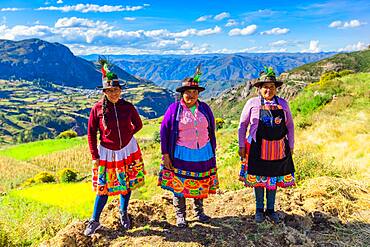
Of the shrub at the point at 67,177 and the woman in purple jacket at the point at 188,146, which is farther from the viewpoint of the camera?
the shrub at the point at 67,177

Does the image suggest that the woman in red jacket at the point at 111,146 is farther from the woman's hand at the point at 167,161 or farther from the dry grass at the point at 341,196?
the dry grass at the point at 341,196

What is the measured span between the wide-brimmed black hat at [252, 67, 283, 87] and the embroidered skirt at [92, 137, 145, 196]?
1.66 metres

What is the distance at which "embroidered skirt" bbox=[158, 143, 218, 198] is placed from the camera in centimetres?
402

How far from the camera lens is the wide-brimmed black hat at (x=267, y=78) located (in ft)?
12.9

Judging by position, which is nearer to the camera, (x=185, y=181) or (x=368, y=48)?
(x=185, y=181)

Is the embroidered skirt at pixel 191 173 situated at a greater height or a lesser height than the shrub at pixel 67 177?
greater

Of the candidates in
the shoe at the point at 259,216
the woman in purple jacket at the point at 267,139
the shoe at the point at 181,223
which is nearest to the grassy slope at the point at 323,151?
the shoe at the point at 259,216

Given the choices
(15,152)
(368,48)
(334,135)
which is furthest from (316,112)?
(368,48)

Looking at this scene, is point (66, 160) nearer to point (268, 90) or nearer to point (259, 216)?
point (259, 216)

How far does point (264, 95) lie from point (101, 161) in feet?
6.59

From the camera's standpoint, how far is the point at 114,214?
4395mm

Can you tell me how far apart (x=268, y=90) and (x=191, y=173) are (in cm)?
131

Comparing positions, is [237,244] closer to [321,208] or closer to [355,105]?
[321,208]

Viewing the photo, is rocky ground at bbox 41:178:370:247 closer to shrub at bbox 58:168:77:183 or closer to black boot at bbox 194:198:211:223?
black boot at bbox 194:198:211:223
